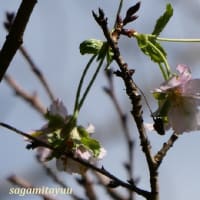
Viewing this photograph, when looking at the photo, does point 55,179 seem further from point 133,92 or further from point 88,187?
point 133,92

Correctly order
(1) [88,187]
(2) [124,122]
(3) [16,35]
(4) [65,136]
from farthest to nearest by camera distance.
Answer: (2) [124,122] → (1) [88,187] → (4) [65,136] → (3) [16,35]

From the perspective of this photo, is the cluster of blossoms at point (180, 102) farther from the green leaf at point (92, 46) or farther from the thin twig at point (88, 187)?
the thin twig at point (88, 187)

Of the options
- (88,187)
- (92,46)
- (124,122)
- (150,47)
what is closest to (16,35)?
(92,46)

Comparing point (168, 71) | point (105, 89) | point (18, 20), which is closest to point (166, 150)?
point (168, 71)

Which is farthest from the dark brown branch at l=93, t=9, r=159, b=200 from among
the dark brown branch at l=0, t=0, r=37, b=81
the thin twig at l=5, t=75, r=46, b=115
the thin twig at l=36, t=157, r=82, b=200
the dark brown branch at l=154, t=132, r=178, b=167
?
the thin twig at l=5, t=75, r=46, b=115

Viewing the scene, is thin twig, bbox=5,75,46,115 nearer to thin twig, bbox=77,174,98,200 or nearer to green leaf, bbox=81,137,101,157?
thin twig, bbox=77,174,98,200

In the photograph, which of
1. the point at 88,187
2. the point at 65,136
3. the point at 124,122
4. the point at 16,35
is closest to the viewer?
the point at 16,35

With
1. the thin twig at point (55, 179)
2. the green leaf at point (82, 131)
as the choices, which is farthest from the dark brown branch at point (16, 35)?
the thin twig at point (55, 179)
